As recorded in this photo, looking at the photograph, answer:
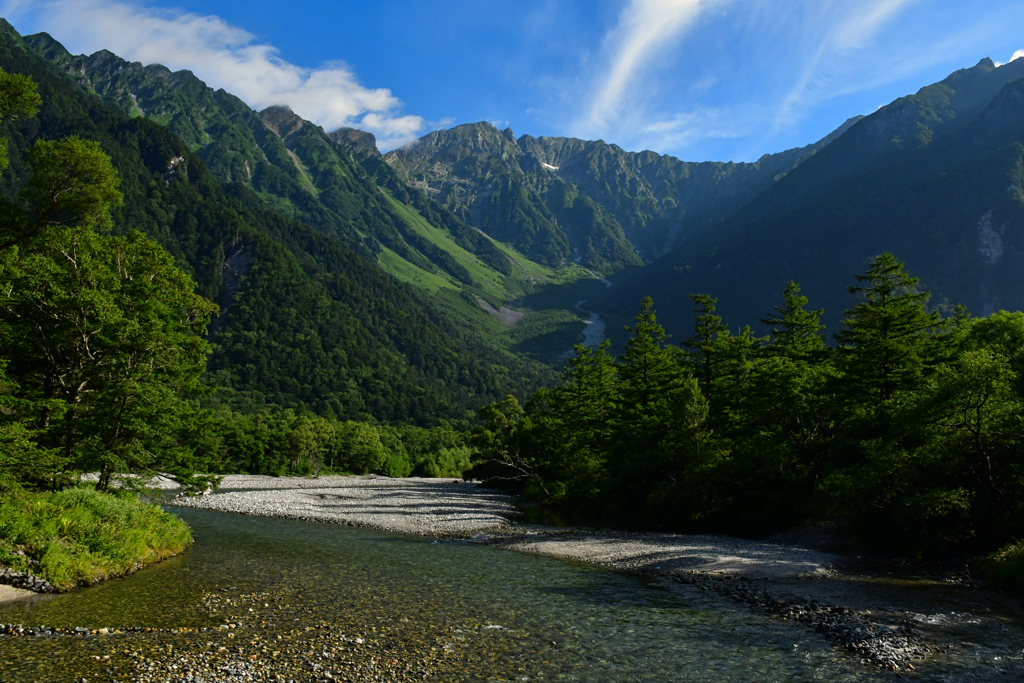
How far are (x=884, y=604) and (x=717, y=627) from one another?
795 centimetres

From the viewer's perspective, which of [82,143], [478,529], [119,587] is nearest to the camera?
[119,587]

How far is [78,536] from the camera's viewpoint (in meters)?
23.3

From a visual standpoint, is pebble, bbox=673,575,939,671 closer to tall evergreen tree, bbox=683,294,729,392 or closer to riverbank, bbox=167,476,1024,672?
riverbank, bbox=167,476,1024,672

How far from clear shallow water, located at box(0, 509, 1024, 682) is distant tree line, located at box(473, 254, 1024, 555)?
1384 cm

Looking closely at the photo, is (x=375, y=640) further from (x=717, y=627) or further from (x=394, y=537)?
(x=394, y=537)

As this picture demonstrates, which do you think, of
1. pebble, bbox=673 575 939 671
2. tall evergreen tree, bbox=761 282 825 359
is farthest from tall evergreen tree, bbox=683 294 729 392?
pebble, bbox=673 575 939 671

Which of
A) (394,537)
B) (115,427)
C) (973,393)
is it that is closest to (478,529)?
(394,537)

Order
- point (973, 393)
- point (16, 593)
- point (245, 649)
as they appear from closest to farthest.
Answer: point (245, 649)
point (16, 593)
point (973, 393)

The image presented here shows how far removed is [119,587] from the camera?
21781mm

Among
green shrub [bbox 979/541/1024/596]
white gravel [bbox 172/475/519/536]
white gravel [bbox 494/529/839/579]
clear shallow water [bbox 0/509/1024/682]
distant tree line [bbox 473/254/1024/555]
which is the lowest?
white gravel [bbox 172/475/519/536]

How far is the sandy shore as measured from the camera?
3036 cm

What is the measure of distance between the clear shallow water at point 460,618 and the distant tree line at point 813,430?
1384 centimetres

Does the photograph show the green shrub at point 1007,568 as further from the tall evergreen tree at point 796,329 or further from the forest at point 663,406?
the tall evergreen tree at point 796,329

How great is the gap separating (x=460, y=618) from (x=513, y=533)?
23.8 meters
